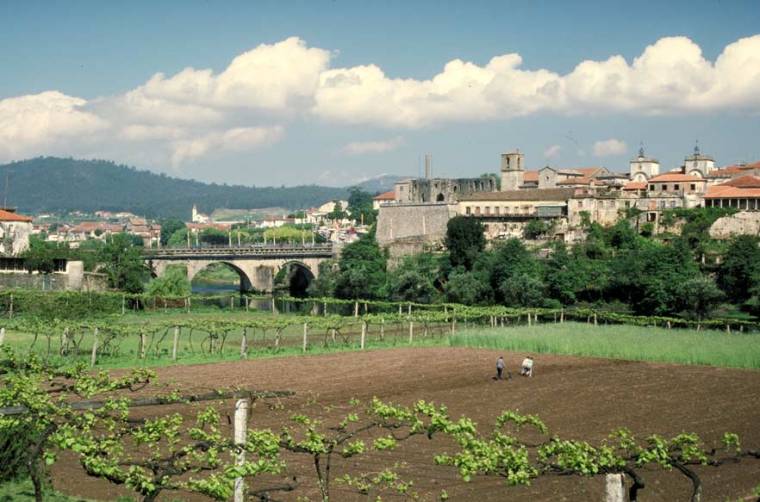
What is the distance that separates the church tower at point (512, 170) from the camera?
338ft

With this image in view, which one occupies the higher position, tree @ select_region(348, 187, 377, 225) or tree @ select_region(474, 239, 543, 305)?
tree @ select_region(348, 187, 377, 225)

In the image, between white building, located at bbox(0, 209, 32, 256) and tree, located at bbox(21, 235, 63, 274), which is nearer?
tree, located at bbox(21, 235, 63, 274)

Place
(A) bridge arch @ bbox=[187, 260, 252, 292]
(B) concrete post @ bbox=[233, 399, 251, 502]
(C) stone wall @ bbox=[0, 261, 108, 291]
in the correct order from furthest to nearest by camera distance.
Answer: (A) bridge arch @ bbox=[187, 260, 252, 292] < (C) stone wall @ bbox=[0, 261, 108, 291] < (B) concrete post @ bbox=[233, 399, 251, 502]

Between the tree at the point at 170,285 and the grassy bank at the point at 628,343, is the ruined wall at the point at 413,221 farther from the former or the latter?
the grassy bank at the point at 628,343

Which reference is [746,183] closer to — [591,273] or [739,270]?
[739,270]

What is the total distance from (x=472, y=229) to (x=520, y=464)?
2544 inches

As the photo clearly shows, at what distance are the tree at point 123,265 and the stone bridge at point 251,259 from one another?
2632 millimetres

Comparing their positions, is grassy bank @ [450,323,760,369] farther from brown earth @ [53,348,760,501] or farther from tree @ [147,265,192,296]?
tree @ [147,265,192,296]

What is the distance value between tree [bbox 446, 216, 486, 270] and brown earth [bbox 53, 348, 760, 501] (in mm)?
32285

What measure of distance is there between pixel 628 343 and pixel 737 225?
36.1 m

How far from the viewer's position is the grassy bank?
40.1 meters

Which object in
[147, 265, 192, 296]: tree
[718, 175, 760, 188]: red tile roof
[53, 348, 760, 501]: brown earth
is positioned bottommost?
[53, 348, 760, 501]: brown earth

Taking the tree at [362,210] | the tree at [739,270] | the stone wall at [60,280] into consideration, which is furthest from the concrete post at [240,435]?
the tree at [362,210]

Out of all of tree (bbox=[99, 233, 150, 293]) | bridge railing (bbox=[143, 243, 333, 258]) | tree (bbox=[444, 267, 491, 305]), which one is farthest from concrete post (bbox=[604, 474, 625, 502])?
bridge railing (bbox=[143, 243, 333, 258])
